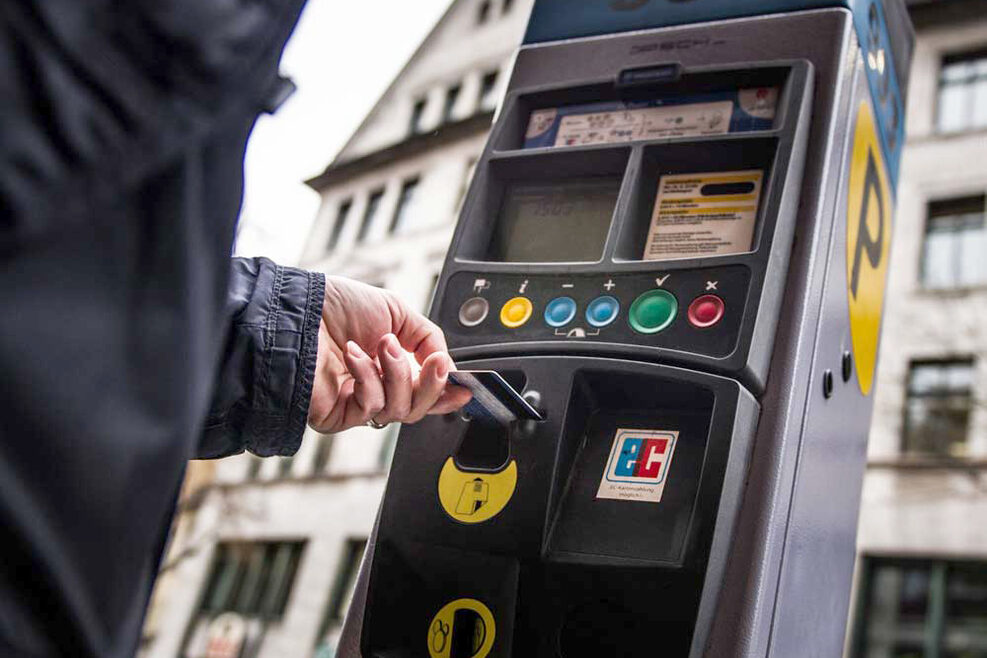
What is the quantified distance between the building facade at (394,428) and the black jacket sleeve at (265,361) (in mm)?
5258

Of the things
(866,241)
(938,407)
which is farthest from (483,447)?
(938,407)

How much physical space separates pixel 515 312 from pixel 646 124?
37 cm

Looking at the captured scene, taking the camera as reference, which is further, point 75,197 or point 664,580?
point 664,580

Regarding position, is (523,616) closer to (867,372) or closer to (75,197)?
(867,372)

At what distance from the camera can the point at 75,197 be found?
508 mm

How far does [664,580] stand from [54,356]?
0.83 metres

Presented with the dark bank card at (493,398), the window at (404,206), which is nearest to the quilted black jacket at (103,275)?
the dark bank card at (493,398)

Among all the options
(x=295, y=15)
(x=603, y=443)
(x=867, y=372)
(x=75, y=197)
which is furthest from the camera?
(x=867, y=372)

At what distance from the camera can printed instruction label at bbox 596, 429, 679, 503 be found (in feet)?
4.32

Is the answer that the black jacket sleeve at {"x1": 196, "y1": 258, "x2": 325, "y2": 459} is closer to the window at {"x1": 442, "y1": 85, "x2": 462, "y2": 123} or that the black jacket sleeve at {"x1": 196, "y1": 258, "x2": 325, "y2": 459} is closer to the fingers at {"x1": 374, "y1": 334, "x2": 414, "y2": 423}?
the fingers at {"x1": 374, "y1": 334, "x2": 414, "y2": 423}

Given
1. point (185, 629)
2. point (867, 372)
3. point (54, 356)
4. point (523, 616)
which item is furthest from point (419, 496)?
point (185, 629)

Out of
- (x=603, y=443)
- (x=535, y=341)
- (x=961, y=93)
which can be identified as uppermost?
(x=961, y=93)

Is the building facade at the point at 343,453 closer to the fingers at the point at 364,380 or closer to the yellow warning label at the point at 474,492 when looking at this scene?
the yellow warning label at the point at 474,492

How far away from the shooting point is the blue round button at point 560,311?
4.67ft
